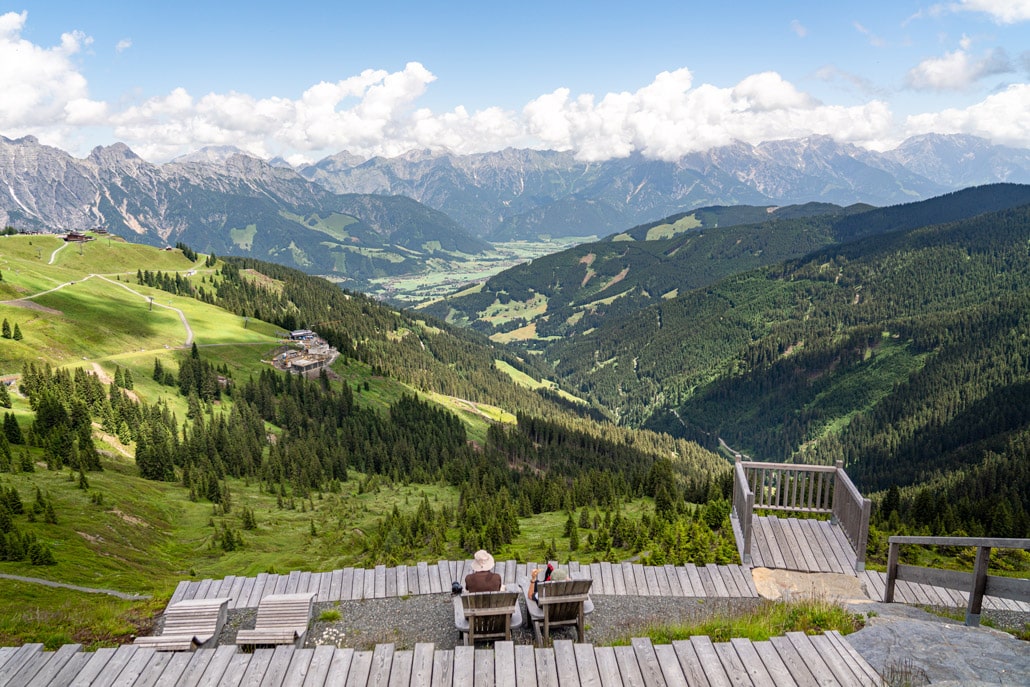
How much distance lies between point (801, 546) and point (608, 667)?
13.5 m

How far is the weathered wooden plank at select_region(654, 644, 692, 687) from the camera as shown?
1024 centimetres

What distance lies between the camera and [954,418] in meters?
189

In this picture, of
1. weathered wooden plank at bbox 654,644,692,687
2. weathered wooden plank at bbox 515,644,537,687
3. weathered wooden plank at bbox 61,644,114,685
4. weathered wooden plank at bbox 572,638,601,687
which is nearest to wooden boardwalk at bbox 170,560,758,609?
weathered wooden plank at bbox 61,644,114,685

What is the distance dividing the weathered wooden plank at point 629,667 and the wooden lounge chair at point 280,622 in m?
8.47

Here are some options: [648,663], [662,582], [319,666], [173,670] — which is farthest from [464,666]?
[662,582]

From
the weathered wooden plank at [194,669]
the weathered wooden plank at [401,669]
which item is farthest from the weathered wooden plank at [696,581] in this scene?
the weathered wooden plank at [194,669]

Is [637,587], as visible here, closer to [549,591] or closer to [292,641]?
[549,591]

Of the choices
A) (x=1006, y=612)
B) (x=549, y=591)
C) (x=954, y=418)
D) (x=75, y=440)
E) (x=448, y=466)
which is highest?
(x=549, y=591)

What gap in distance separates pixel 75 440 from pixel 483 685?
57669 mm

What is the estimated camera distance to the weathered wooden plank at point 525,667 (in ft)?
33.5

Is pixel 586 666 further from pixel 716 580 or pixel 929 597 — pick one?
pixel 929 597

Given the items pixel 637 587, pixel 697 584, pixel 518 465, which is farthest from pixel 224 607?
pixel 518 465

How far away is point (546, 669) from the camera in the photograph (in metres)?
10.6

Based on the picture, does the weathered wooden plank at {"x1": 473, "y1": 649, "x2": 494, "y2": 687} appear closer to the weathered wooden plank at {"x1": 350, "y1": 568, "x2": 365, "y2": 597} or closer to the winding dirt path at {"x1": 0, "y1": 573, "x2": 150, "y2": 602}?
the weathered wooden plank at {"x1": 350, "y1": 568, "x2": 365, "y2": 597}
